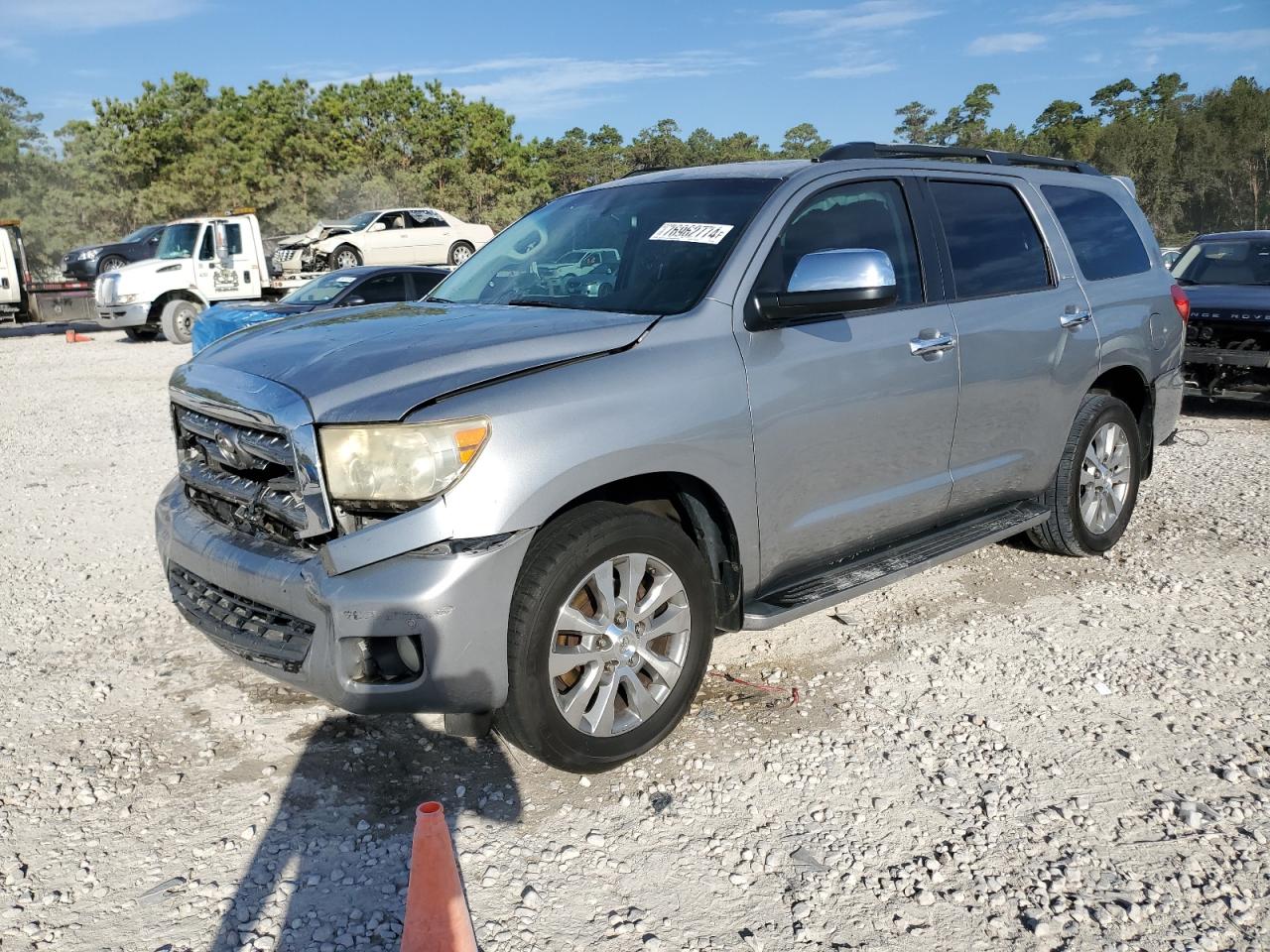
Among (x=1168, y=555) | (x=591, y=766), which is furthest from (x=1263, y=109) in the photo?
(x=591, y=766)

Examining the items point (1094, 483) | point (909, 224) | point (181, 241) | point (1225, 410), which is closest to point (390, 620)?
point (909, 224)

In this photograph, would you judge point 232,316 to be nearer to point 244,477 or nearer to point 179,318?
point 179,318

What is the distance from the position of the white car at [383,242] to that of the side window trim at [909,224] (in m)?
18.0

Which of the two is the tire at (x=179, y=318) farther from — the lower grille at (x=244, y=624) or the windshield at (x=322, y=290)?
the lower grille at (x=244, y=624)

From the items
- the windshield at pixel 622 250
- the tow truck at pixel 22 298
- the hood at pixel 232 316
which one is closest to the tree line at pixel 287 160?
the tow truck at pixel 22 298

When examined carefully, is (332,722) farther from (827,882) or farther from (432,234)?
(432,234)

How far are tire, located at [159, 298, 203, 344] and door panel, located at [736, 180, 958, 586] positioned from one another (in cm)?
1681

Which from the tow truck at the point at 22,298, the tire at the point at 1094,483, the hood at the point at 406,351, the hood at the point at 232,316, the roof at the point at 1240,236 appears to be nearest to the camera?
the hood at the point at 406,351

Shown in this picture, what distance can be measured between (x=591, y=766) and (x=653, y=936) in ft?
2.48

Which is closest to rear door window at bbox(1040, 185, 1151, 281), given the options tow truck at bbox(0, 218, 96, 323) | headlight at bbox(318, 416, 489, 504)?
headlight at bbox(318, 416, 489, 504)

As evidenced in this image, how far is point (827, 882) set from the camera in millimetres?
2764

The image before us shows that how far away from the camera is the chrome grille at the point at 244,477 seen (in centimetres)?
302

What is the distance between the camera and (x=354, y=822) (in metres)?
3.07

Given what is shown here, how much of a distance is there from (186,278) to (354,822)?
17584mm
